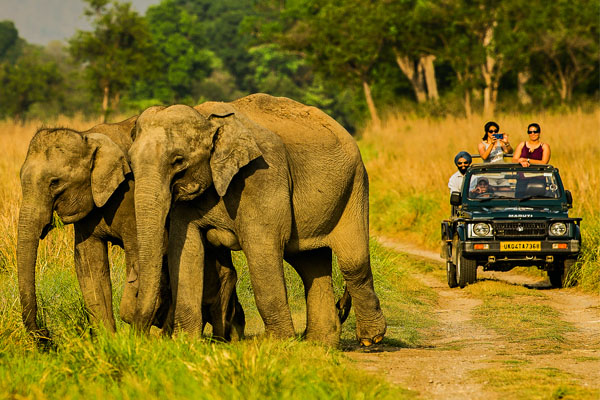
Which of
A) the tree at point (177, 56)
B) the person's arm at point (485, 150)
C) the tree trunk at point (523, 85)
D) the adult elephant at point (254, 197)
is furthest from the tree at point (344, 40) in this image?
the adult elephant at point (254, 197)

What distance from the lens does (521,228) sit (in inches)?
544

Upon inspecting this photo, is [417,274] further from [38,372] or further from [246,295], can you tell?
[38,372]

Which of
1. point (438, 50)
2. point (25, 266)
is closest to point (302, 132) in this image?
point (25, 266)

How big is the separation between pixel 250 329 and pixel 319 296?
71.9 inches

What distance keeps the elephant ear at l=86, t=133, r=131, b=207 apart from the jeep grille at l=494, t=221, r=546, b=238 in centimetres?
742

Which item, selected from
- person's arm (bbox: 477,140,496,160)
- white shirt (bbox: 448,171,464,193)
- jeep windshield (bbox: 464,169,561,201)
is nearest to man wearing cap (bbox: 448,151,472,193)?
white shirt (bbox: 448,171,464,193)

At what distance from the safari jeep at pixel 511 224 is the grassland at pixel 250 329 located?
0.49m

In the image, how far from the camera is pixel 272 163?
7441 mm

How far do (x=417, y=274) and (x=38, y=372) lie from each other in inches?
403

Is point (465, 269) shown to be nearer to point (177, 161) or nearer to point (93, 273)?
point (93, 273)

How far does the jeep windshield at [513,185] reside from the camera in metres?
14.3

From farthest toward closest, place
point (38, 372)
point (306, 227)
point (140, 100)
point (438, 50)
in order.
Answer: point (140, 100) → point (438, 50) → point (306, 227) → point (38, 372)

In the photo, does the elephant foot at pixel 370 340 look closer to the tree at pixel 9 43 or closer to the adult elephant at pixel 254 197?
the adult elephant at pixel 254 197

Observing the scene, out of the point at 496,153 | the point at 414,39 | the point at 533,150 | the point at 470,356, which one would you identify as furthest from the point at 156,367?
the point at 414,39
